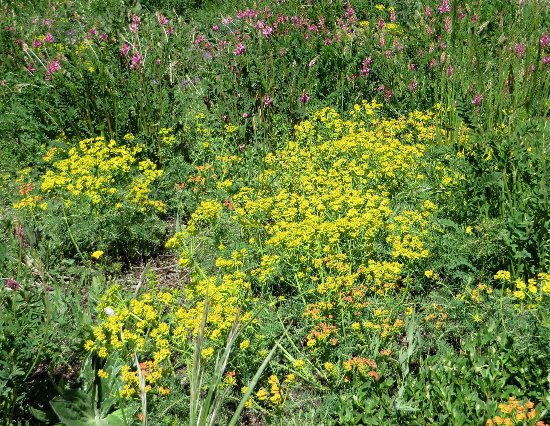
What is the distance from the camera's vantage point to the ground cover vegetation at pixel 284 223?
3072 millimetres

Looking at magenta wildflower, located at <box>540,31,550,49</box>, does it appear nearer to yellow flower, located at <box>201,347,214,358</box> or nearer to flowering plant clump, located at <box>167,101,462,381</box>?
flowering plant clump, located at <box>167,101,462,381</box>

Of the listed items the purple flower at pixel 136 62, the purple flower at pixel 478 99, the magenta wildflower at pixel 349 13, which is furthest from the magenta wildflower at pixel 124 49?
the purple flower at pixel 478 99

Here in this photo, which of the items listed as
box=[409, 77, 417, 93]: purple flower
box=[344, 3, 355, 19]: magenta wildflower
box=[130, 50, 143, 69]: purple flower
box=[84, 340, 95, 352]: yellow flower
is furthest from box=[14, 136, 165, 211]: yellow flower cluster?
box=[344, 3, 355, 19]: magenta wildflower

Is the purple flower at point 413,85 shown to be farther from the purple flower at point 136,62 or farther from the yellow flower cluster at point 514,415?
the yellow flower cluster at point 514,415

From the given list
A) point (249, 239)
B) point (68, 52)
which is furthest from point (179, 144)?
point (249, 239)

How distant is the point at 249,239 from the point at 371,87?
248 centimetres

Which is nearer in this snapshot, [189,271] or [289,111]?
[189,271]

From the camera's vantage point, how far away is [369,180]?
Answer: 15.4 ft

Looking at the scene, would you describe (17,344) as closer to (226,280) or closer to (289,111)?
(226,280)

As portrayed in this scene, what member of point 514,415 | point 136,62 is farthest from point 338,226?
point 136,62

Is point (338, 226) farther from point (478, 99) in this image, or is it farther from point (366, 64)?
point (366, 64)

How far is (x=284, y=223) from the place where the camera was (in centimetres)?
386

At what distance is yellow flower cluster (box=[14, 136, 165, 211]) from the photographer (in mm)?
4590

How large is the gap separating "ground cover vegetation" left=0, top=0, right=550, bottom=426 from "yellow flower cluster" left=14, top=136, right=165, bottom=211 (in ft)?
0.08
